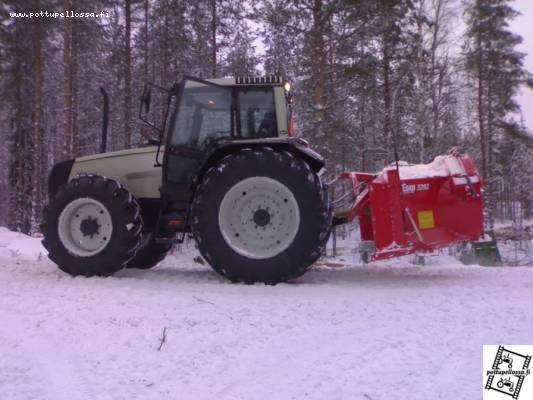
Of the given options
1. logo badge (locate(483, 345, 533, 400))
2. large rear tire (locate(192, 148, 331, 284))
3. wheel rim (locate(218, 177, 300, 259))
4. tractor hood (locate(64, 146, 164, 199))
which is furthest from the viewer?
tractor hood (locate(64, 146, 164, 199))

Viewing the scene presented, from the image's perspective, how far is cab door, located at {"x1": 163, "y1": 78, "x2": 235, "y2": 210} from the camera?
225 inches

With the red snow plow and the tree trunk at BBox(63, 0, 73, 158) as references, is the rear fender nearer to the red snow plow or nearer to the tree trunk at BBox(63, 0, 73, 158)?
the red snow plow

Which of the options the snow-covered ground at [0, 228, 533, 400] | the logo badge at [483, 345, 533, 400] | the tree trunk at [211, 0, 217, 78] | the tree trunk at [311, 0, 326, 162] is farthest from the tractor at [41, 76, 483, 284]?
the tree trunk at [211, 0, 217, 78]

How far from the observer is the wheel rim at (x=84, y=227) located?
5.66 m

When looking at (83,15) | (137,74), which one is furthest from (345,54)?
(137,74)

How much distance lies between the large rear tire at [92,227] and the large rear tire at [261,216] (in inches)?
34.0

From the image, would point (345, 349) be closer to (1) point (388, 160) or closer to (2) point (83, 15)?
(2) point (83, 15)

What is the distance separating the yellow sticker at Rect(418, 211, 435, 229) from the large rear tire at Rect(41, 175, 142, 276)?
3.32m

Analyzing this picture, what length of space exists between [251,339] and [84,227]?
328 cm

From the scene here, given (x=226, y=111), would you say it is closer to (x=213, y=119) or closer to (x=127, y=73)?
(x=213, y=119)

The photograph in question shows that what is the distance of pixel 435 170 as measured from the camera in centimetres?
563

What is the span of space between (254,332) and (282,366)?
0.58 m

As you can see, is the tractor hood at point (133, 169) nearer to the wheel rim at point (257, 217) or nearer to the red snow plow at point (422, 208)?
the wheel rim at point (257, 217)

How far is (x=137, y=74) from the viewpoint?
796 inches
